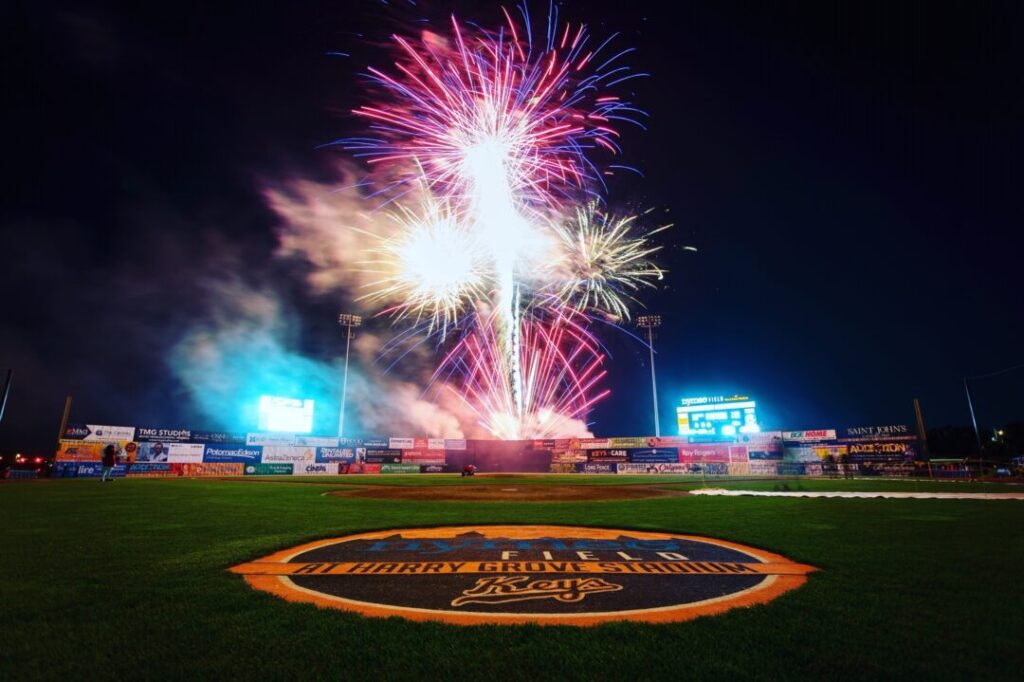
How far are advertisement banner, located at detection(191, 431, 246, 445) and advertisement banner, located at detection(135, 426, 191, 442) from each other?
723 millimetres

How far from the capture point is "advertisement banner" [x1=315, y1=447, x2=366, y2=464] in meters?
50.8

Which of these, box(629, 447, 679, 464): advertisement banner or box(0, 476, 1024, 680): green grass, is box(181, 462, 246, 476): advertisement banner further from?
box(0, 476, 1024, 680): green grass

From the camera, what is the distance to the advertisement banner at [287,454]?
1881 inches

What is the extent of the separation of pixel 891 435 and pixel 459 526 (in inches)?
1679

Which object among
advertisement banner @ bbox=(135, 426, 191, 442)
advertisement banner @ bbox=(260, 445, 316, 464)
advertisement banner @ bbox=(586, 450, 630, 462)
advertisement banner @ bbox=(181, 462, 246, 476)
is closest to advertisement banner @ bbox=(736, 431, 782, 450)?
advertisement banner @ bbox=(586, 450, 630, 462)

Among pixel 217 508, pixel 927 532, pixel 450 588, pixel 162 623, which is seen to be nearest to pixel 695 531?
pixel 927 532

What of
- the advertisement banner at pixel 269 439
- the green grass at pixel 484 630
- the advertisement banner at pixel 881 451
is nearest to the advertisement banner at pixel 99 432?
the advertisement banner at pixel 269 439

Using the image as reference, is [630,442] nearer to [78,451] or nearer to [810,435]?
[810,435]

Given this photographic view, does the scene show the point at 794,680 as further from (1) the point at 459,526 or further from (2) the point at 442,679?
(1) the point at 459,526

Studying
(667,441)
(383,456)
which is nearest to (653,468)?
(667,441)

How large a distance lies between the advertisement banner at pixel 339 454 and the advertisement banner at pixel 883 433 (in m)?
46.1

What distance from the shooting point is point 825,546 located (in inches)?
295

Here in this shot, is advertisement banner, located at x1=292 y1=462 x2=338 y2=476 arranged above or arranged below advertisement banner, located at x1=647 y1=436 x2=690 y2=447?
below

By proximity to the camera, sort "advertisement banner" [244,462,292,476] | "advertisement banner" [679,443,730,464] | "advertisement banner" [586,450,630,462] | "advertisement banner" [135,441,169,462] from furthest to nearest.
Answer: "advertisement banner" [586,450,630,462]
"advertisement banner" [679,443,730,464]
"advertisement banner" [244,462,292,476]
"advertisement banner" [135,441,169,462]
